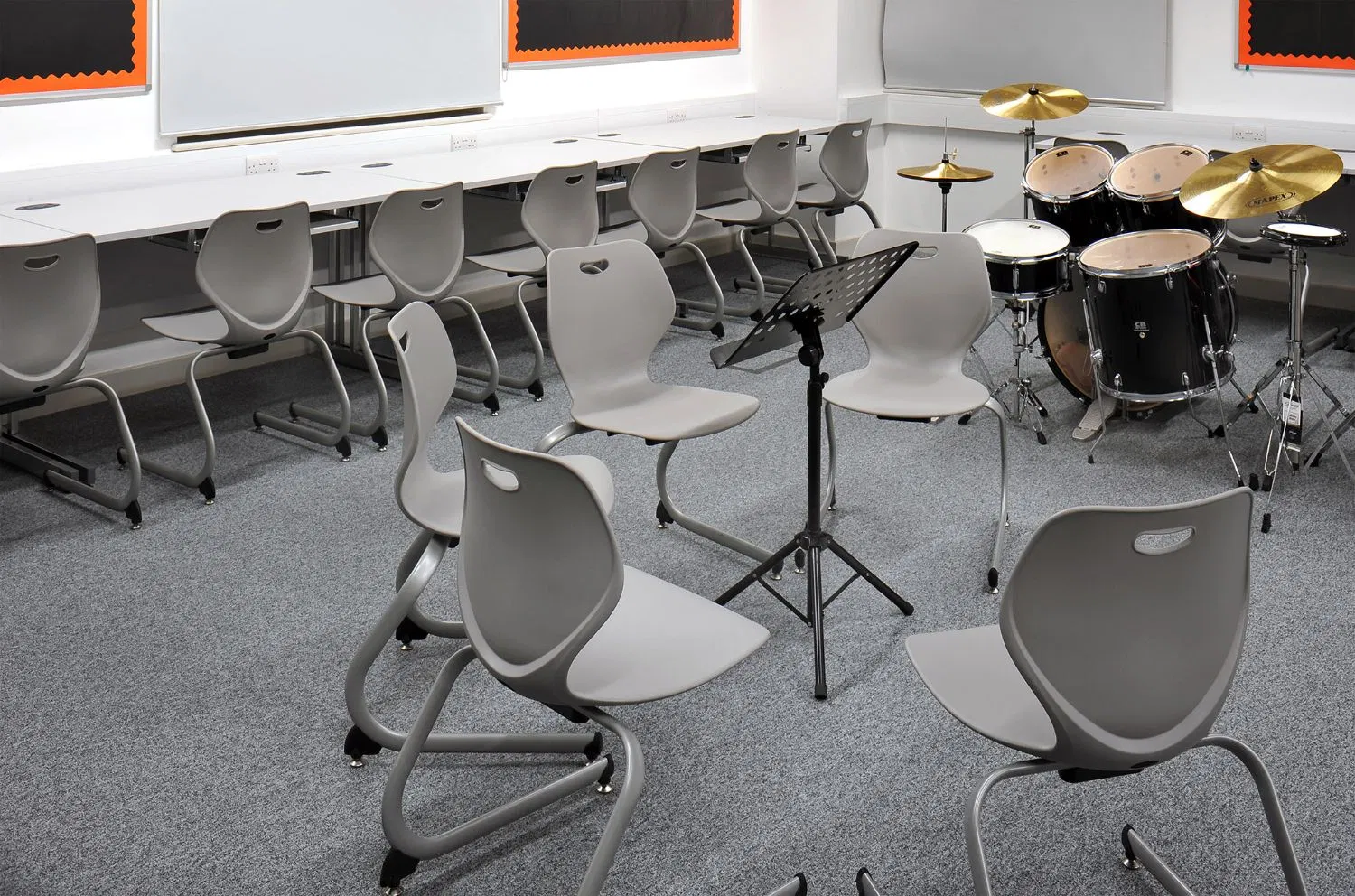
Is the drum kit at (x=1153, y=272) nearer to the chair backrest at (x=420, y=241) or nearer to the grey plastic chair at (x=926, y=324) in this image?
the grey plastic chair at (x=926, y=324)

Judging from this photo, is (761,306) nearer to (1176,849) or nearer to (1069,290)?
(1069,290)

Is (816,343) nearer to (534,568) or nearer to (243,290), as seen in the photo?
(534,568)

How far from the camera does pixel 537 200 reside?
5.21m

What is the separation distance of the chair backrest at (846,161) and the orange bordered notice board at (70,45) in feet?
10.4

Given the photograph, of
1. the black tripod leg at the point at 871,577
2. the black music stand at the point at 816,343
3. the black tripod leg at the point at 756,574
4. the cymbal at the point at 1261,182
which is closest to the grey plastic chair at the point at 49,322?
the black tripod leg at the point at 756,574

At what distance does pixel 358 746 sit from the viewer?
2.74 metres

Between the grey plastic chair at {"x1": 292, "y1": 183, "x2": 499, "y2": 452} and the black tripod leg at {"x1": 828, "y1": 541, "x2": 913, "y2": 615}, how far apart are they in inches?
79.8

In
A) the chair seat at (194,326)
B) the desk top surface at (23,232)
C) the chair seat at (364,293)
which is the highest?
the desk top surface at (23,232)

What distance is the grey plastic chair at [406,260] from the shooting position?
15.4 ft

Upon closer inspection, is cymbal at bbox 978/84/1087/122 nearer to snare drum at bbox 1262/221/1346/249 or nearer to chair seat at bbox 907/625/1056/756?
snare drum at bbox 1262/221/1346/249

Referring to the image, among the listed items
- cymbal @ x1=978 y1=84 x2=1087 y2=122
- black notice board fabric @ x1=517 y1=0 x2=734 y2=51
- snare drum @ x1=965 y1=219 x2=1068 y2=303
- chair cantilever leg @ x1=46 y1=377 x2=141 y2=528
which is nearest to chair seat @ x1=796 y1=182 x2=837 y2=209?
cymbal @ x1=978 y1=84 x2=1087 y2=122

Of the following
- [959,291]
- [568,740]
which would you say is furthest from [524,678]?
[959,291]

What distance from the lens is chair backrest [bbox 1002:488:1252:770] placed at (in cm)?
186

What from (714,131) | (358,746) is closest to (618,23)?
(714,131)
